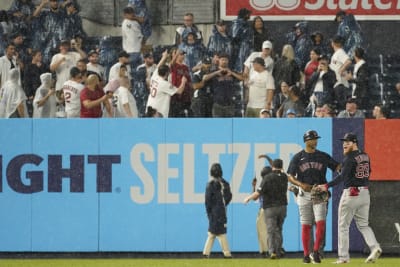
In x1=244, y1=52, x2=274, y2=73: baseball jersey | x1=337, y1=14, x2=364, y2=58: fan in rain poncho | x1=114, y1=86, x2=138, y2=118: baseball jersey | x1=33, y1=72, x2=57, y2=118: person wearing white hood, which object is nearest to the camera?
x1=114, y1=86, x2=138, y2=118: baseball jersey

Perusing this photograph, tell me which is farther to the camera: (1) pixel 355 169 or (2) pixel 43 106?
(2) pixel 43 106

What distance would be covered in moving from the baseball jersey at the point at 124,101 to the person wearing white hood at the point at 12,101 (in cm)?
179

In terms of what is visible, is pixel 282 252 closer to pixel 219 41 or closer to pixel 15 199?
pixel 15 199

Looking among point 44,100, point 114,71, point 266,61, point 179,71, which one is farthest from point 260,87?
point 44,100

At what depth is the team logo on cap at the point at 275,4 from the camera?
1193 inches

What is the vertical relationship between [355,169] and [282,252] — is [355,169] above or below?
above

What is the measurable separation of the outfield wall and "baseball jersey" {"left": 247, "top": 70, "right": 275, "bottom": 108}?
1844mm

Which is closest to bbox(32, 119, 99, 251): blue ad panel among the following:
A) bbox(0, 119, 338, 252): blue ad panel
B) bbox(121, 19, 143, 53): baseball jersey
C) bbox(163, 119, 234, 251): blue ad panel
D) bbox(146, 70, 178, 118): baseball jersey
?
bbox(0, 119, 338, 252): blue ad panel

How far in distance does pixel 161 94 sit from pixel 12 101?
2.77 metres

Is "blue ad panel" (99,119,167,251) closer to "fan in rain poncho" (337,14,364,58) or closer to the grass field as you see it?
the grass field

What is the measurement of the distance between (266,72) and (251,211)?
3.16 m

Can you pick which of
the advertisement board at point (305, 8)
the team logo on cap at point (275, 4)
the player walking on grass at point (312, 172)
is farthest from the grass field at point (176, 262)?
the team logo on cap at point (275, 4)

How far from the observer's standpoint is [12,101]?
25469 mm

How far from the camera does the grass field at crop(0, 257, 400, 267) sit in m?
21.3
